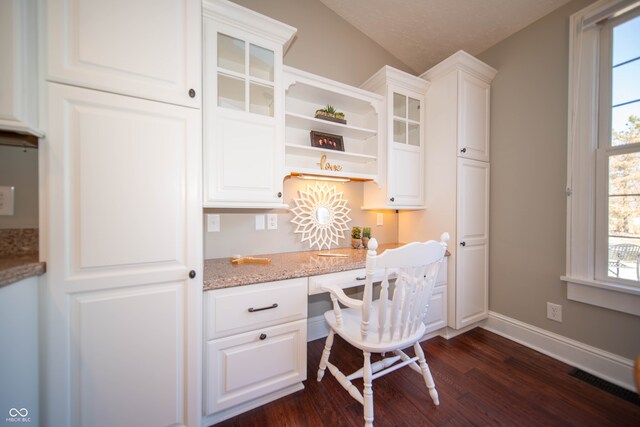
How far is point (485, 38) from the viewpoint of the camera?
7.24 ft

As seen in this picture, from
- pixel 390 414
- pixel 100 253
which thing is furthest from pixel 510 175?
pixel 100 253

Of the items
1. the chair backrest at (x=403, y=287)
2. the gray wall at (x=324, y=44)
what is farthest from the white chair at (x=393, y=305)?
the gray wall at (x=324, y=44)

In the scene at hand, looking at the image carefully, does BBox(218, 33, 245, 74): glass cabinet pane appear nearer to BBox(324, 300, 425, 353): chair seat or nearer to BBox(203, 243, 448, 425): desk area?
BBox(203, 243, 448, 425): desk area

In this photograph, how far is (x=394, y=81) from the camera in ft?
6.74

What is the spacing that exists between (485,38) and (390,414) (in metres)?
3.18

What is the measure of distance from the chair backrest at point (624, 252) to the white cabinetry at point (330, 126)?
172cm

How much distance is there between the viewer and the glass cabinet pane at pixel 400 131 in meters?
2.12

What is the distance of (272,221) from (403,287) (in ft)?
3.71

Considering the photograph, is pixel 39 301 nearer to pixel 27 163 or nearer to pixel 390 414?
pixel 27 163

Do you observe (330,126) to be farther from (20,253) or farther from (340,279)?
(20,253)

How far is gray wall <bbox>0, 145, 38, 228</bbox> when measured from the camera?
1047mm

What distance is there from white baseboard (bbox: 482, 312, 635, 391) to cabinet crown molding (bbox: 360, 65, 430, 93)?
230cm

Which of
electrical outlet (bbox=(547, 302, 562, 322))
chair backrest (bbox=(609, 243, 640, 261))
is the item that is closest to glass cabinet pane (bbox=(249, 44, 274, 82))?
chair backrest (bbox=(609, 243, 640, 261))

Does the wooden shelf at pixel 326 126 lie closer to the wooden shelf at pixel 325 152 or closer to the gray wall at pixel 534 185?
the wooden shelf at pixel 325 152
